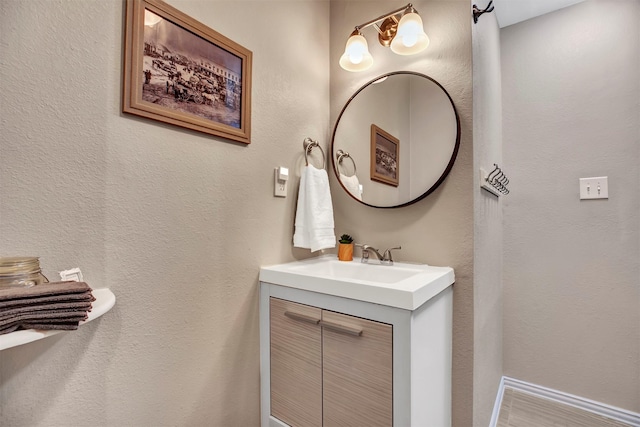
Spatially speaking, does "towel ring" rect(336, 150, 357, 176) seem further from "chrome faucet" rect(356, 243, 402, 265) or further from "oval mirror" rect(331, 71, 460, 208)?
"chrome faucet" rect(356, 243, 402, 265)

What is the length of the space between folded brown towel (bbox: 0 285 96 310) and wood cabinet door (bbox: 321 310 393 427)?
0.69m

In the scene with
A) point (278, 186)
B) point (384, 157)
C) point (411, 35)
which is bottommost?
point (278, 186)

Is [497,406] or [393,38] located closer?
[393,38]

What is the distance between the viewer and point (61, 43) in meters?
0.76

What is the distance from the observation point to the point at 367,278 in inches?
53.5

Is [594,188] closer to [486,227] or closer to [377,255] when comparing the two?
[486,227]

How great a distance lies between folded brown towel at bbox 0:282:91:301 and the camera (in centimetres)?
56

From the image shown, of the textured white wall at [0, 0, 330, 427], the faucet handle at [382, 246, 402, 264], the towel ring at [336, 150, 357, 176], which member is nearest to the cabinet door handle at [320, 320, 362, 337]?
the textured white wall at [0, 0, 330, 427]

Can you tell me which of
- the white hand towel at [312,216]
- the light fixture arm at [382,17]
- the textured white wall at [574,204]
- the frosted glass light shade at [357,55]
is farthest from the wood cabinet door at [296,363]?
the textured white wall at [574,204]

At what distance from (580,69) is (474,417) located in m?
1.99

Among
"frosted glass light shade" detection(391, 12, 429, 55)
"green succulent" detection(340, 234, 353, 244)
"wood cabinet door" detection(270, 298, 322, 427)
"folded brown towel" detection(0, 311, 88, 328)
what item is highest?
"frosted glass light shade" detection(391, 12, 429, 55)

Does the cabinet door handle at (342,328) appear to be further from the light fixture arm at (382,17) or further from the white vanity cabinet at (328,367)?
the light fixture arm at (382,17)

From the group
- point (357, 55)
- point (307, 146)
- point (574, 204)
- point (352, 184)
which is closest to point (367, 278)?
point (352, 184)

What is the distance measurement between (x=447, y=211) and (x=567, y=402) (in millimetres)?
1525
